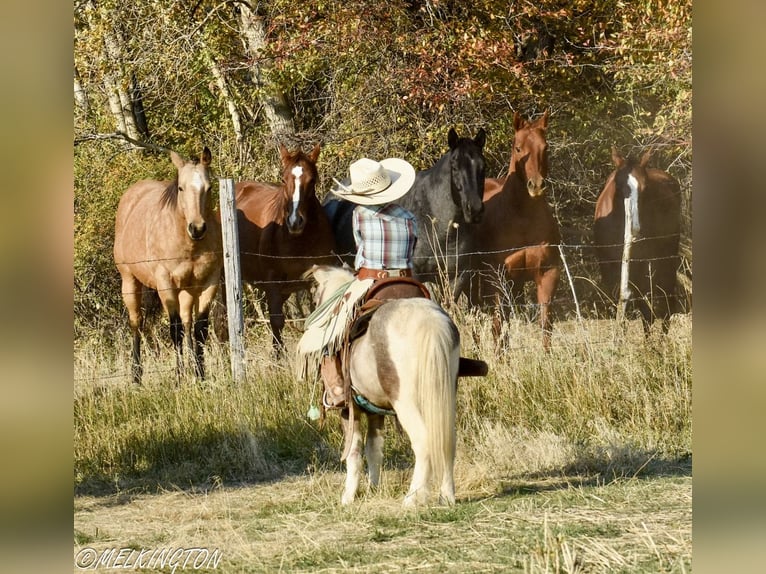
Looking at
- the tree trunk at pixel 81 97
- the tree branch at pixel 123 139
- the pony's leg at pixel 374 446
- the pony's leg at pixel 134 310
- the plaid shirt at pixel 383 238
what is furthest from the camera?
the tree trunk at pixel 81 97

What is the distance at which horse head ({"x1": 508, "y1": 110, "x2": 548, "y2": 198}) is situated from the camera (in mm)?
10461

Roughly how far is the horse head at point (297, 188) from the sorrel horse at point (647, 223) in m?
3.15

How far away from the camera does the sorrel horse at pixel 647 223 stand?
36.0 feet

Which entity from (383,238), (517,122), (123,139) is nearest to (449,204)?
(517,122)

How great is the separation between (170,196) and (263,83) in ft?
14.2

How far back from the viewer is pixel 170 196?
10.2m

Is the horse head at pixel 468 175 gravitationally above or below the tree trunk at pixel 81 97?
below

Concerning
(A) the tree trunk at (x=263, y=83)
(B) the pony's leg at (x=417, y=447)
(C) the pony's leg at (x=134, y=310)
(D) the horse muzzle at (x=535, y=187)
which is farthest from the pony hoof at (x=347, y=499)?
(A) the tree trunk at (x=263, y=83)

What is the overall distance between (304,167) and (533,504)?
5.33 m

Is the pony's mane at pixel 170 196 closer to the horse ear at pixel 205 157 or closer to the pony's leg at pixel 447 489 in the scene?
the horse ear at pixel 205 157

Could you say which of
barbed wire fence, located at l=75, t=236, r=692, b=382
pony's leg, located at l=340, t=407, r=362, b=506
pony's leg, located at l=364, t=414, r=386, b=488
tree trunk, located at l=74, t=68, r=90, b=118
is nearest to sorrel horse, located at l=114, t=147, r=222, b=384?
barbed wire fence, located at l=75, t=236, r=692, b=382

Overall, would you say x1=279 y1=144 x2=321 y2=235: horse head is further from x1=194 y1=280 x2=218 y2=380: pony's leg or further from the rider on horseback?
the rider on horseback
